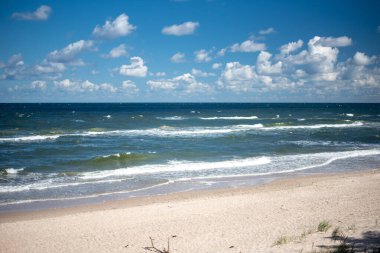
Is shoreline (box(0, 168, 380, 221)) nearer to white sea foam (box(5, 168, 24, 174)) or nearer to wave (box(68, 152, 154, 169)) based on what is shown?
white sea foam (box(5, 168, 24, 174))

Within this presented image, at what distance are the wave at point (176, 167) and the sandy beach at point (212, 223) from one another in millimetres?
5656

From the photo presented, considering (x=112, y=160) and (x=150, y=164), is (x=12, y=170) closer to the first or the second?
(x=112, y=160)

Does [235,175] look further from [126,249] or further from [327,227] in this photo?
[126,249]

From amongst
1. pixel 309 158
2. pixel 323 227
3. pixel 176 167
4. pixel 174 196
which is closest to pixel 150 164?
pixel 176 167

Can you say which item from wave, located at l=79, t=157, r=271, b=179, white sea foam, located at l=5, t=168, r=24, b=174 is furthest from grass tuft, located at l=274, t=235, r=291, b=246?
white sea foam, located at l=5, t=168, r=24, b=174

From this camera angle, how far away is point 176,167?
A: 22.0 metres

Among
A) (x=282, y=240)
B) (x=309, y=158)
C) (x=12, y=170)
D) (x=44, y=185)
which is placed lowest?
(x=44, y=185)

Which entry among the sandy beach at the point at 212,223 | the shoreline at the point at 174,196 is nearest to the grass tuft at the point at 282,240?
the sandy beach at the point at 212,223

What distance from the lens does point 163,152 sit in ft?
91.4

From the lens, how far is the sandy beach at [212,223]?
29.7ft

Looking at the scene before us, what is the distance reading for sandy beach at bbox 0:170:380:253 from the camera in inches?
356

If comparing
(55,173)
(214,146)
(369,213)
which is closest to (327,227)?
(369,213)

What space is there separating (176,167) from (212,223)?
440 inches

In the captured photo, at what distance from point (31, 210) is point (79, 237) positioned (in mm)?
4431
